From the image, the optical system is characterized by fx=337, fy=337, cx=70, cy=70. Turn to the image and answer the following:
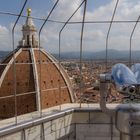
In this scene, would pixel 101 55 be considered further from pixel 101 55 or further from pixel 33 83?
pixel 33 83

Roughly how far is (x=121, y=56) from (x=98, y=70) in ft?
1.19

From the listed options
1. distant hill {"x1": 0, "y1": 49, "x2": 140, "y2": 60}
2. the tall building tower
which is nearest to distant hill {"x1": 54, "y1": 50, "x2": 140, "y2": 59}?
distant hill {"x1": 0, "y1": 49, "x2": 140, "y2": 60}

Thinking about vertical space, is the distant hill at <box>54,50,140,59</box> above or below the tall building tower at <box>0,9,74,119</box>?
above

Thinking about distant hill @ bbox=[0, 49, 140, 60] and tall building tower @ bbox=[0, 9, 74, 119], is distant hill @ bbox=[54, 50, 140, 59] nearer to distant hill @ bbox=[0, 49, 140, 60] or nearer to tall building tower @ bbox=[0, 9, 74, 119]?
distant hill @ bbox=[0, 49, 140, 60]

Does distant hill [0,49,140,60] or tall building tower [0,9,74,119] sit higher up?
distant hill [0,49,140,60]

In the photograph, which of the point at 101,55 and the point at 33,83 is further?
the point at 33,83

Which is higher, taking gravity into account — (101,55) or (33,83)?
(101,55)

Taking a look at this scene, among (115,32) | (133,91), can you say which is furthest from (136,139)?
(115,32)

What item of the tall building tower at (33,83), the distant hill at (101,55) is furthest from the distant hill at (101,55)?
the tall building tower at (33,83)

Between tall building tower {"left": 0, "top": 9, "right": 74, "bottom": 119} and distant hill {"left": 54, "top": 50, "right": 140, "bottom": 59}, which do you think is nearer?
distant hill {"left": 54, "top": 50, "right": 140, "bottom": 59}

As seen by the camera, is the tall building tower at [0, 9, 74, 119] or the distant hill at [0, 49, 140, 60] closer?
the distant hill at [0, 49, 140, 60]

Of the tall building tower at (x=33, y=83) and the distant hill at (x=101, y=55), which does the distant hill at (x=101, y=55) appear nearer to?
the distant hill at (x=101, y=55)

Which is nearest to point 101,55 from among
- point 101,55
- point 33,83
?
point 101,55

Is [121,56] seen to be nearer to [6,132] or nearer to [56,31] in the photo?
[56,31]
